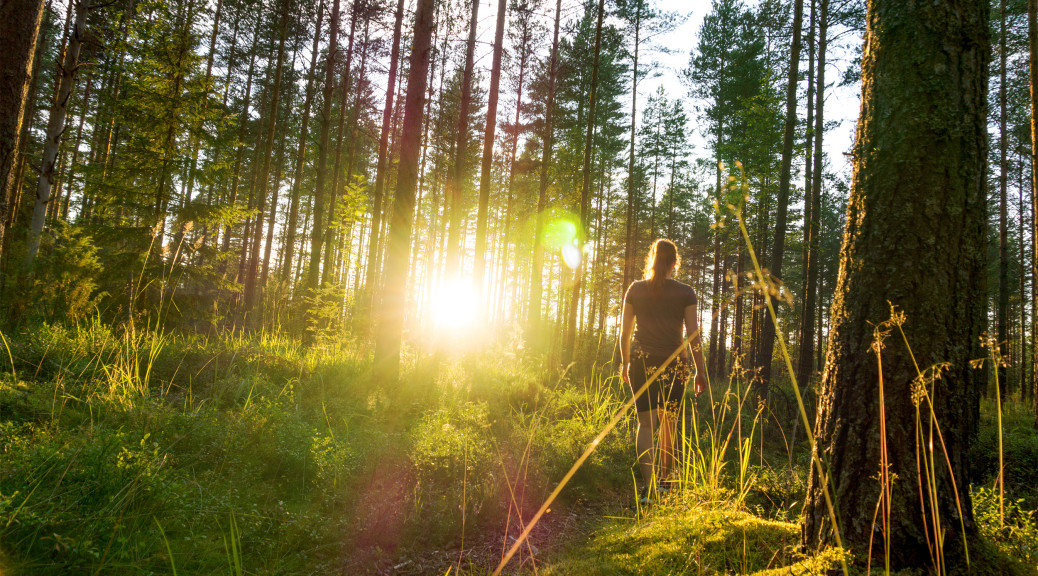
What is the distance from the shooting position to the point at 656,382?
3.80 m

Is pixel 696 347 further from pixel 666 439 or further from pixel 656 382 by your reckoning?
pixel 666 439

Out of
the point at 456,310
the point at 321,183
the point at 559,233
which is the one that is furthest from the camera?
the point at 559,233

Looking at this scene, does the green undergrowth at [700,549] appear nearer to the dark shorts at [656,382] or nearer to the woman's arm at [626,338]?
the dark shorts at [656,382]

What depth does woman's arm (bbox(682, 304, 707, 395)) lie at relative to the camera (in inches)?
144

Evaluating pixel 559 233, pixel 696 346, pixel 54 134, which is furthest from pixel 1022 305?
pixel 54 134

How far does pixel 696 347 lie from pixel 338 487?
3292mm

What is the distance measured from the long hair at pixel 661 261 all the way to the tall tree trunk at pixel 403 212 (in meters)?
4.24

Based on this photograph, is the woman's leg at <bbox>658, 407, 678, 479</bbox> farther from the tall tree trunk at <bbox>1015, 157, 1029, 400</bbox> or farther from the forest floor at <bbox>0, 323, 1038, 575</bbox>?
the tall tree trunk at <bbox>1015, 157, 1029, 400</bbox>

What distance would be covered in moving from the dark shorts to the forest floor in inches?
11.1

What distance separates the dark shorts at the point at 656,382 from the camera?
12.0 ft

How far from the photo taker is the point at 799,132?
13062mm

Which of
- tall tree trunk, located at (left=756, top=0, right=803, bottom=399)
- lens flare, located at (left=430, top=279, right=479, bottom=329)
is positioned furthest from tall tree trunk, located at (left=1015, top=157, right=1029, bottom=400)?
lens flare, located at (left=430, top=279, right=479, bottom=329)

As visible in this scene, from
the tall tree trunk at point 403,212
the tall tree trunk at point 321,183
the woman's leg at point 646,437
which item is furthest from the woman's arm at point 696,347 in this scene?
the tall tree trunk at point 321,183

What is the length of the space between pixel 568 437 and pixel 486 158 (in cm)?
759
